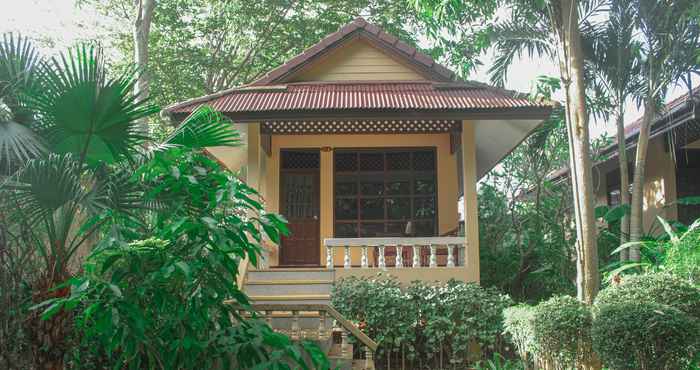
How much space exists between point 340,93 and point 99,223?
21.0 ft

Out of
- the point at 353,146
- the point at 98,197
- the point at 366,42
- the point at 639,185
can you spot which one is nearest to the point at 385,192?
the point at 353,146

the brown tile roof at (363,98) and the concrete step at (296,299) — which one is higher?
the brown tile roof at (363,98)

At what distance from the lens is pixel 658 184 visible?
1332cm

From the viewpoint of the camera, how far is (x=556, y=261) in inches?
489

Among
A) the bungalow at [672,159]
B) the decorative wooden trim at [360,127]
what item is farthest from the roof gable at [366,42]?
the bungalow at [672,159]

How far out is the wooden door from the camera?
1223 centimetres

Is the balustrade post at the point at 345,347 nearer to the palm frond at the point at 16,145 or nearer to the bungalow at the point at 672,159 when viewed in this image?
the palm frond at the point at 16,145

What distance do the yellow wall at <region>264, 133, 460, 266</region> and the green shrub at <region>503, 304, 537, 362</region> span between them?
453cm

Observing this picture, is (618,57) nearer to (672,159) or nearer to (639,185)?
(639,185)

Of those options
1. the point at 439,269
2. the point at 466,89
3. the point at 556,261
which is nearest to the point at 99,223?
the point at 439,269

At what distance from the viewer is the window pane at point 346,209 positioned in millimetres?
12344

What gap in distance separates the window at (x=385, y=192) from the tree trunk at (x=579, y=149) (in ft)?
14.9

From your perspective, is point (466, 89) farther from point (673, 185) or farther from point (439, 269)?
point (673, 185)

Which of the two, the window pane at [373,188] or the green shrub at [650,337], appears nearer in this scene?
Result: the green shrub at [650,337]
